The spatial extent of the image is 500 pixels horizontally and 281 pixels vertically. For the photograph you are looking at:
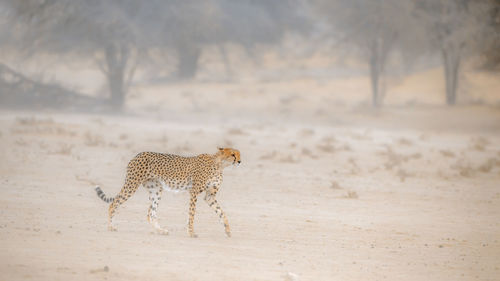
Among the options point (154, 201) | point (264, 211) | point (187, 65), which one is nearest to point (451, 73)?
point (187, 65)

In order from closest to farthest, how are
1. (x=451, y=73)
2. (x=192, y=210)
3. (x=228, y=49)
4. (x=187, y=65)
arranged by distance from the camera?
(x=192, y=210), (x=451, y=73), (x=187, y=65), (x=228, y=49)

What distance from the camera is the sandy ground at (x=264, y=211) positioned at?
A: 672 centimetres

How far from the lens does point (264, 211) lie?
1000 cm

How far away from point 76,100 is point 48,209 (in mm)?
18183

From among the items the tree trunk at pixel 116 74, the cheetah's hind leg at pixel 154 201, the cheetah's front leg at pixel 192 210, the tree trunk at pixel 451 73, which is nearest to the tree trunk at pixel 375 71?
the tree trunk at pixel 451 73

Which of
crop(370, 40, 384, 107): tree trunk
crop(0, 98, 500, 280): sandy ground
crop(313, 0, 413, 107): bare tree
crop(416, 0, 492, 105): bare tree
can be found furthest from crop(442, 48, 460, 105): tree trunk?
crop(0, 98, 500, 280): sandy ground

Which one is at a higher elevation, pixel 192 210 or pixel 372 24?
pixel 372 24

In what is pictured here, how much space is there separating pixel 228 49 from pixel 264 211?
92.8 feet

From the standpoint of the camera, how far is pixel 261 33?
107 feet

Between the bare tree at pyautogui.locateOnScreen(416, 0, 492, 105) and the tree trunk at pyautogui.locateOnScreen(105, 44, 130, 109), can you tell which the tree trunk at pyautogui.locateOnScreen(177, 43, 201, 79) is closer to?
the tree trunk at pyautogui.locateOnScreen(105, 44, 130, 109)

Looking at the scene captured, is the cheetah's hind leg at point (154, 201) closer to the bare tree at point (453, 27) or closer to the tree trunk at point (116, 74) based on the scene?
the bare tree at point (453, 27)

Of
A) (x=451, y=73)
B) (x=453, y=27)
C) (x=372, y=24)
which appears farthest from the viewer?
(x=372, y=24)

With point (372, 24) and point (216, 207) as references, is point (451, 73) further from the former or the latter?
point (216, 207)

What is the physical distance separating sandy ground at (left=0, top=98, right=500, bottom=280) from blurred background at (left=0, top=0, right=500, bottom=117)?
5646 millimetres
